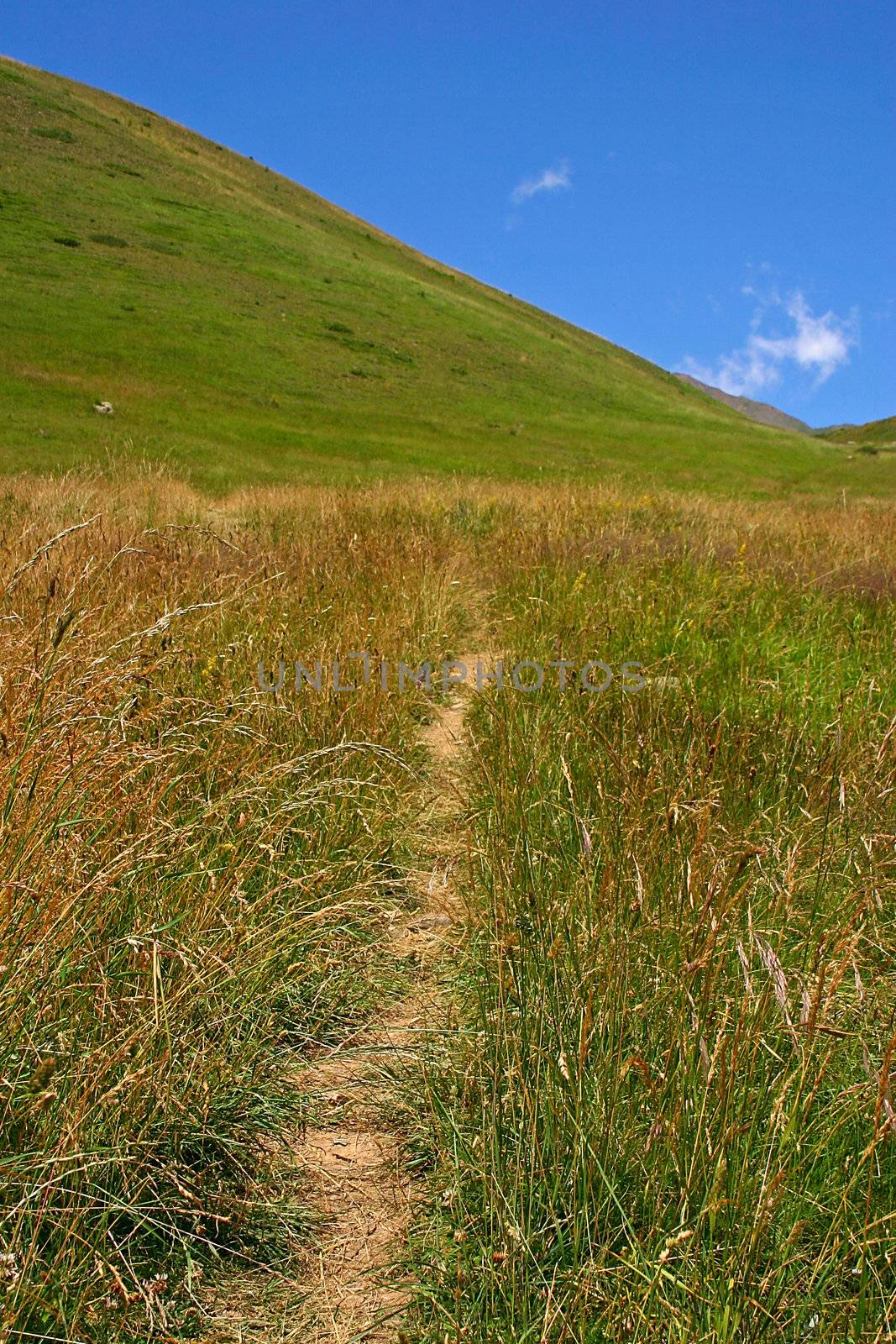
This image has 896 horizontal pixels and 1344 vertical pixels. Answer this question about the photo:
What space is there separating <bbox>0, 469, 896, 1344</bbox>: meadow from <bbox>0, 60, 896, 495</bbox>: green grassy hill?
12.7 meters

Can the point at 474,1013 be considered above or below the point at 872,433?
below

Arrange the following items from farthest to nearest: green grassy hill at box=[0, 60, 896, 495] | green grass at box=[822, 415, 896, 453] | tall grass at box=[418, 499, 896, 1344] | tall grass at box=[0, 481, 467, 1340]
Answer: green grass at box=[822, 415, 896, 453], green grassy hill at box=[0, 60, 896, 495], tall grass at box=[0, 481, 467, 1340], tall grass at box=[418, 499, 896, 1344]

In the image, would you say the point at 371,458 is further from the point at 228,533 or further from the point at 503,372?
the point at 503,372

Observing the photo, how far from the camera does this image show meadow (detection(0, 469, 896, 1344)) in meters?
1.39

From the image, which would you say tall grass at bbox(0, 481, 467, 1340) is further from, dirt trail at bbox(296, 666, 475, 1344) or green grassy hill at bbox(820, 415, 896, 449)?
green grassy hill at bbox(820, 415, 896, 449)

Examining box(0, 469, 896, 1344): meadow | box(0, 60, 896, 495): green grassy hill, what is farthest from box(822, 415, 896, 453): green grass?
box(0, 469, 896, 1344): meadow

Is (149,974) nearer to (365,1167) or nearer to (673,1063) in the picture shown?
(365,1167)

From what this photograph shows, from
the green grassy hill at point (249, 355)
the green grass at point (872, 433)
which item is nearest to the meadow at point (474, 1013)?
the green grassy hill at point (249, 355)

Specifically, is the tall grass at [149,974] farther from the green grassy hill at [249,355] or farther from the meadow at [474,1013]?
the green grassy hill at [249,355]

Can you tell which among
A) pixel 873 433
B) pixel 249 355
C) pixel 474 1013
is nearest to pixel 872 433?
pixel 873 433

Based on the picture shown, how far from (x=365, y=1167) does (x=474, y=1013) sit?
0.51 metres

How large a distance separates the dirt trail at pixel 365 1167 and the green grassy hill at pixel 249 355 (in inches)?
522

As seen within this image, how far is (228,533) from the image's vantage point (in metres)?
7.61

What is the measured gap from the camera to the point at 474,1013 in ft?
7.64
